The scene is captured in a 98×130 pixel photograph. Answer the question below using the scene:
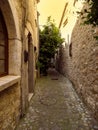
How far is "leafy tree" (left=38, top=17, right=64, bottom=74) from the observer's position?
13.5 m

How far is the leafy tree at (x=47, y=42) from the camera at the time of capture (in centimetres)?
1349

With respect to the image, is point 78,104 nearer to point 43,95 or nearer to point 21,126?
point 43,95

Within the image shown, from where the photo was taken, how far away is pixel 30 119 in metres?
4.28

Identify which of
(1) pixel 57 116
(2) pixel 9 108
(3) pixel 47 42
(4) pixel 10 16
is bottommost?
(1) pixel 57 116

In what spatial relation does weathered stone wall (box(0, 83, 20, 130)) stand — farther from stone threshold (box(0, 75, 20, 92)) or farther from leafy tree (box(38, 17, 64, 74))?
leafy tree (box(38, 17, 64, 74))

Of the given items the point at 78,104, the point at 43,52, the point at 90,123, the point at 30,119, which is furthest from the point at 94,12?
the point at 43,52

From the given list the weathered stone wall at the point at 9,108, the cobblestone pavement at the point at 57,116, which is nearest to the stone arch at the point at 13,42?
the weathered stone wall at the point at 9,108

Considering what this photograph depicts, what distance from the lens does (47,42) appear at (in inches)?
543

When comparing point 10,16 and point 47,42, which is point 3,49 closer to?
point 10,16

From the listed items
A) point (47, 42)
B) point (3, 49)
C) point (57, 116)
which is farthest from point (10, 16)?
point (47, 42)

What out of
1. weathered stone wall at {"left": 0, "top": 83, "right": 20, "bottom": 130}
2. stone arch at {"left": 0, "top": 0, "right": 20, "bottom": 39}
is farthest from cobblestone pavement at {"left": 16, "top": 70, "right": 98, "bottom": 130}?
stone arch at {"left": 0, "top": 0, "right": 20, "bottom": 39}

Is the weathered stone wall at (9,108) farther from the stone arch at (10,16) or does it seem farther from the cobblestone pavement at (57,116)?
the stone arch at (10,16)

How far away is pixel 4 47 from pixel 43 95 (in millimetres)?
3703

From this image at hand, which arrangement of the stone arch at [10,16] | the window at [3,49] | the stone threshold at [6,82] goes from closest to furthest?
the stone threshold at [6,82]
the stone arch at [10,16]
the window at [3,49]
